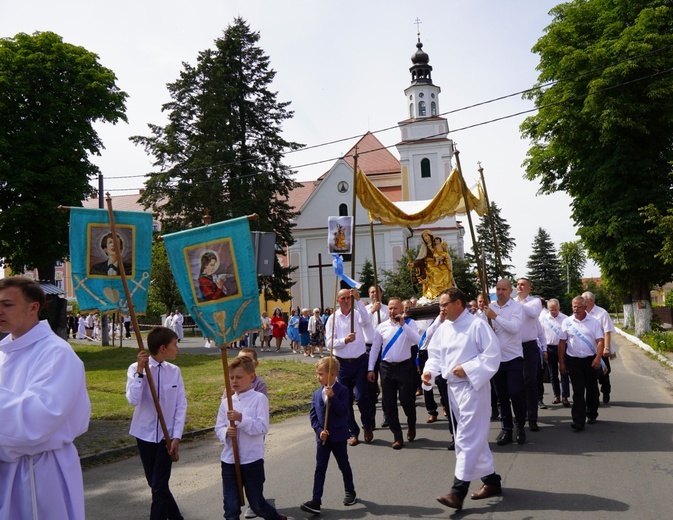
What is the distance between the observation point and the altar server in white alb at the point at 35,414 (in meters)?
3.11

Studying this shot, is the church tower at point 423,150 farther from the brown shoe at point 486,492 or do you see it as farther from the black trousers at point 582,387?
the brown shoe at point 486,492

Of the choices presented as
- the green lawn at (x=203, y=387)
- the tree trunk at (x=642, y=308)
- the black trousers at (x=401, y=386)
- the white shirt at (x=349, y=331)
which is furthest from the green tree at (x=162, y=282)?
the black trousers at (x=401, y=386)

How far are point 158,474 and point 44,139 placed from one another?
26.2 meters

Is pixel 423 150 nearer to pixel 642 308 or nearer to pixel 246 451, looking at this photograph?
pixel 642 308

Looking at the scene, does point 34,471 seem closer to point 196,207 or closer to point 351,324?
point 351,324

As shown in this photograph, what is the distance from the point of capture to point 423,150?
62250 mm

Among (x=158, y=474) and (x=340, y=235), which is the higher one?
(x=340, y=235)

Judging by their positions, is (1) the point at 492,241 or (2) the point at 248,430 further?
(1) the point at 492,241

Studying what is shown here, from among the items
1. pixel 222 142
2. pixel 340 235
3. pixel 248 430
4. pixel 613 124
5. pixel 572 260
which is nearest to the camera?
pixel 248 430

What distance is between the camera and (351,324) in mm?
9570

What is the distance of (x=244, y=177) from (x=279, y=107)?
18.0 feet

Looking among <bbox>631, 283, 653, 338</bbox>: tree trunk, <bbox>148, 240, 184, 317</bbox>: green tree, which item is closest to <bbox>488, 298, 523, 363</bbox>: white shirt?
<bbox>631, 283, 653, 338</bbox>: tree trunk

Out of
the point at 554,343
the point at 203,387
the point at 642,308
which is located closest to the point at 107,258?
the point at 554,343

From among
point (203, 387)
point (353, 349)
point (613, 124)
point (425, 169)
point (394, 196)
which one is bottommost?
point (203, 387)
